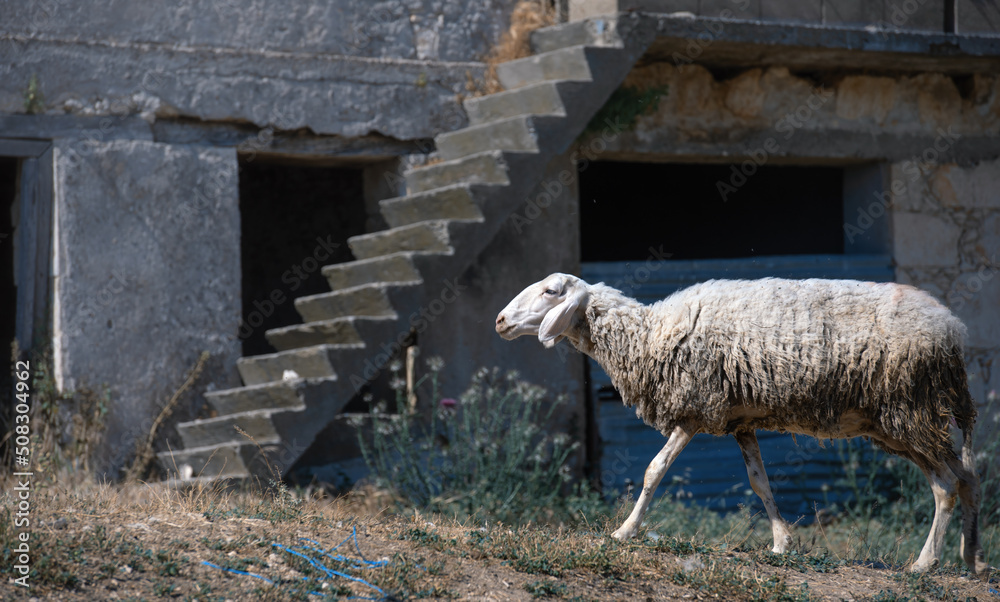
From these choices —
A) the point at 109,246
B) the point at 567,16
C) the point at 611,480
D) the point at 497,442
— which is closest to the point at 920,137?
the point at 567,16

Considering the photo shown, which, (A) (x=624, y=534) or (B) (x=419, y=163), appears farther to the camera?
(B) (x=419, y=163)

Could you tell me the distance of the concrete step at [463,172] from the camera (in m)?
6.73

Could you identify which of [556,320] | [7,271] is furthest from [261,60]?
[7,271]

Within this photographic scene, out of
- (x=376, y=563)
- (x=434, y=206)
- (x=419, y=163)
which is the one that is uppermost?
(x=419, y=163)

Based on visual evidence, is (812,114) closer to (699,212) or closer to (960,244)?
(960,244)

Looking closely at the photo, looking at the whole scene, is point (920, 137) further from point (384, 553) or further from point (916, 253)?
point (384, 553)

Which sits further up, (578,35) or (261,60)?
(578,35)

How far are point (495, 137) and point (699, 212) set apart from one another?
12.8 ft

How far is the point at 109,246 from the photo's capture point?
6.57 m

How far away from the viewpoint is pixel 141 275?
6.67m

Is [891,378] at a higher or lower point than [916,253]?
lower

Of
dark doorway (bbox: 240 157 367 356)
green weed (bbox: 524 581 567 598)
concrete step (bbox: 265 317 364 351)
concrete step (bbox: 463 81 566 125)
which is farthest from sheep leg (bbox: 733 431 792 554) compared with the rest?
dark doorway (bbox: 240 157 367 356)

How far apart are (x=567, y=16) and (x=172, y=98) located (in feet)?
10.2

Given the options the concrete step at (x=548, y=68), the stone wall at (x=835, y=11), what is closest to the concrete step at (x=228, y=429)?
the concrete step at (x=548, y=68)
